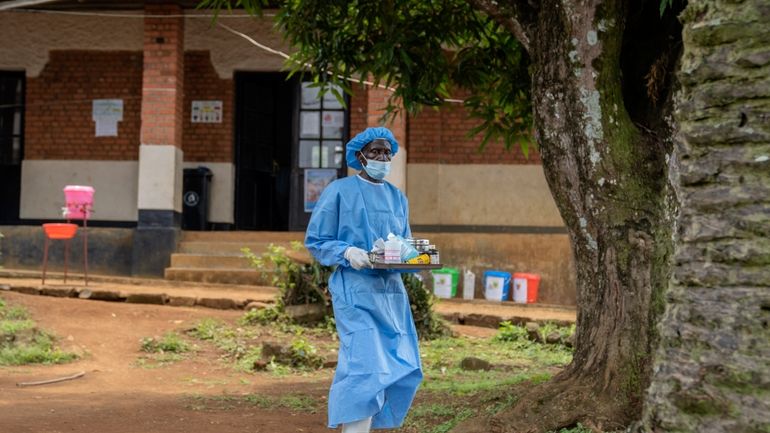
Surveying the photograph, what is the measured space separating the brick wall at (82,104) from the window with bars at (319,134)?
8.17 ft

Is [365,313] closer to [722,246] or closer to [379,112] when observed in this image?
[722,246]

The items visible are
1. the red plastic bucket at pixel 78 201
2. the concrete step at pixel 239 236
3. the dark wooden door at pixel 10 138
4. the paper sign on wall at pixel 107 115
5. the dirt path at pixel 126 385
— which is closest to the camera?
the dirt path at pixel 126 385

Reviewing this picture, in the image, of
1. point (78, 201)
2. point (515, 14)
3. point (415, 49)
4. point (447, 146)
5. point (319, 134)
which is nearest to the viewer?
point (515, 14)

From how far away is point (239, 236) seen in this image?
547 inches

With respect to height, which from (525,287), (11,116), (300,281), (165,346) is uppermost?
(11,116)

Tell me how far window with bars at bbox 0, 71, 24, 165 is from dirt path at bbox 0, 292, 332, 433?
189 inches

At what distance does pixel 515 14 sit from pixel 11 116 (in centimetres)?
1180

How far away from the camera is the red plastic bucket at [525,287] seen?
1300 cm

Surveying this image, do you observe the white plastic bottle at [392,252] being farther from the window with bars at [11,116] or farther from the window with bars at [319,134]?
the window with bars at [11,116]

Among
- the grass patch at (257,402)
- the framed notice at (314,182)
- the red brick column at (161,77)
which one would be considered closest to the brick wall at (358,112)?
the framed notice at (314,182)

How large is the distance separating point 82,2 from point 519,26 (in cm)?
1029

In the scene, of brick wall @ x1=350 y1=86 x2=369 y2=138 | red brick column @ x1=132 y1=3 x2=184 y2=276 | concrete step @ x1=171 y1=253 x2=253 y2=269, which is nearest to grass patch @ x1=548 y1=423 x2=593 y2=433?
concrete step @ x1=171 y1=253 x2=253 y2=269

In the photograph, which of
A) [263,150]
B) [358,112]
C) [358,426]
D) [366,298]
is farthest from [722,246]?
[263,150]

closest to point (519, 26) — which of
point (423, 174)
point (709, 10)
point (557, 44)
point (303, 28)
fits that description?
point (557, 44)
